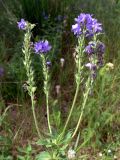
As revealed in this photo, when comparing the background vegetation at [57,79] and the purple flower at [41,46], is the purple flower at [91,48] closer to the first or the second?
the purple flower at [41,46]

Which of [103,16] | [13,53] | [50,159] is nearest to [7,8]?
[13,53]

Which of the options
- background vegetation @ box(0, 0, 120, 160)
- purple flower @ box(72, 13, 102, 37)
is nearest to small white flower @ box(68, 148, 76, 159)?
background vegetation @ box(0, 0, 120, 160)

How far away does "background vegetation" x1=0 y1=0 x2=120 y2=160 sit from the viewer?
9.81 ft

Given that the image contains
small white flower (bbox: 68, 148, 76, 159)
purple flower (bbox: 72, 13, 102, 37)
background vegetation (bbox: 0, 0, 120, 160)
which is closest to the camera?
purple flower (bbox: 72, 13, 102, 37)

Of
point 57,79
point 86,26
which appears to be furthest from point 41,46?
point 57,79

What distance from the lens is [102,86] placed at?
3.13m

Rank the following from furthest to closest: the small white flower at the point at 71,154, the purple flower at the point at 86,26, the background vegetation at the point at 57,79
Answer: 1. the background vegetation at the point at 57,79
2. the small white flower at the point at 71,154
3. the purple flower at the point at 86,26

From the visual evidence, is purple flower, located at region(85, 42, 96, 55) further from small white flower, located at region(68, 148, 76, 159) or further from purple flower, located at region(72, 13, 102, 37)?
small white flower, located at region(68, 148, 76, 159)

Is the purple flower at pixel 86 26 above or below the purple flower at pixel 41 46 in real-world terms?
above

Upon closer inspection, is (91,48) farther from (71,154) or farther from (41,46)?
(71,154)

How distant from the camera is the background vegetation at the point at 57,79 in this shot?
2.99m

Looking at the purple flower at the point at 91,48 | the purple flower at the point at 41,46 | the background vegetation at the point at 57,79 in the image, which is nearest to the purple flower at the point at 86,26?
the purple flower at the point at 91,48

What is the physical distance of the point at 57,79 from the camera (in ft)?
11.8

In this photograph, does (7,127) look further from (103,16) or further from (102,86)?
(103,16)
